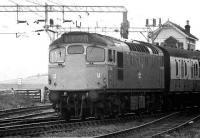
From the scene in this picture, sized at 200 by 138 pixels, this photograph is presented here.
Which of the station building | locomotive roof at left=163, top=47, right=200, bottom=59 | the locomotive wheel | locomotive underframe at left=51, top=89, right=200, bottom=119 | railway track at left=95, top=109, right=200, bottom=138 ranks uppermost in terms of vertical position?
the station building

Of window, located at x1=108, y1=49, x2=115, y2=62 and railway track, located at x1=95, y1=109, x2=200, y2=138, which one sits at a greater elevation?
window, located at x1=108, y1=49, x2=115, y2=62

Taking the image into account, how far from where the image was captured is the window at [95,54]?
19641 mm

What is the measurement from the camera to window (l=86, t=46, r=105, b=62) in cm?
1964

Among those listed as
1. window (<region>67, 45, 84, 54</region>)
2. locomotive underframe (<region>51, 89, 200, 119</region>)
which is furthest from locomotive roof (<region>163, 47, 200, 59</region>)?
window (<region>67, 45, 84, 54</region>)

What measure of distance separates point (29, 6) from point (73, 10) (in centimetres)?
387

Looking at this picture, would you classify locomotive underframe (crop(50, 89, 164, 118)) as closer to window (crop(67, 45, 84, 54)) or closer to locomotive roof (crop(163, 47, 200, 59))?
window (crop(67, 45, 84, 54))

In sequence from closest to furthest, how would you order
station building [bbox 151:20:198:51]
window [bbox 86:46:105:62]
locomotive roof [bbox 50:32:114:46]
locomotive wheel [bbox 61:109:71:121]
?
window [bbox 86:46:105:62], locomotive roof [bbox 50:32:114:46], locomotive wheel [bbox 61:109:71:121], station building [bbox 151:20:198:51]

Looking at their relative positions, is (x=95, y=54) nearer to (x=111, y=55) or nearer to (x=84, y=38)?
(x=111, y=55)

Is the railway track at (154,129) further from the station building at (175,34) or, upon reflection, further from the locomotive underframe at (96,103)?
the station building at (175,34)

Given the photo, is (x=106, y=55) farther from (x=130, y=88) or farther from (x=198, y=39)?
(x=198, y=39)

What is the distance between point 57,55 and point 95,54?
1893 millimetres

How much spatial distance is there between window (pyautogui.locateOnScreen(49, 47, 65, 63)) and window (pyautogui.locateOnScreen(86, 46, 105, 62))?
126 cm

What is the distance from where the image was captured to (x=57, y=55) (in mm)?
20531

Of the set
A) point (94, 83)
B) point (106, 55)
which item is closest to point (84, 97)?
point (94, 83)
